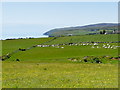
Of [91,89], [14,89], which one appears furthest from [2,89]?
[91,89]

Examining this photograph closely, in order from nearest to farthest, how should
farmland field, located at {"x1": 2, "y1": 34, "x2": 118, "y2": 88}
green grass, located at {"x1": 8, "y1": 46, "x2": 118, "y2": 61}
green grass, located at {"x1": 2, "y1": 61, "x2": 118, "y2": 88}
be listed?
green grass, located at {"x1": 2, "y1": 61, "x2": 118, "y2": 88}
farmland field, located at {"x1": 2, "y1": 34, "x2": 118, "y2": 88}
green grass, located at {"x1": 8, "y1": 46, "x2": 118, "y2": 61}

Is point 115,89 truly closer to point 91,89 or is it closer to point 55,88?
point 91,89

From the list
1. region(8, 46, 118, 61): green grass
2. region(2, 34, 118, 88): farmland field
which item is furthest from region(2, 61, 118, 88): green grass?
region(8, 46, 118, 61): green grass

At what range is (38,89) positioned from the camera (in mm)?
15367

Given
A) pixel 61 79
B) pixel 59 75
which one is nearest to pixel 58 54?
pixel 59 75

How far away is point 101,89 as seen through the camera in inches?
593

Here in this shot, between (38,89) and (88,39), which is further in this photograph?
(88,39)

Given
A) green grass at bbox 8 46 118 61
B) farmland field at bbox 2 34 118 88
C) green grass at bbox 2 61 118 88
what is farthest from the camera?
green grass at bbox 8 46 118 61

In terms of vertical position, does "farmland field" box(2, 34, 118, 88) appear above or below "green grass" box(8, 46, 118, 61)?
above

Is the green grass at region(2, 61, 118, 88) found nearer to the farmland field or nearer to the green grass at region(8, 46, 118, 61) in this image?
the farmland field

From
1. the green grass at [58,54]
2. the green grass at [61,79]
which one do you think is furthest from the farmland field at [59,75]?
the green grass at [58,54]

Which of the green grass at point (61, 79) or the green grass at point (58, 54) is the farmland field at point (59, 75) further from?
the green grass at point (58, 54)

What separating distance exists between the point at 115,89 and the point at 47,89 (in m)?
4.28

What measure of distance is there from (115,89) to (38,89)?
4859 mm
